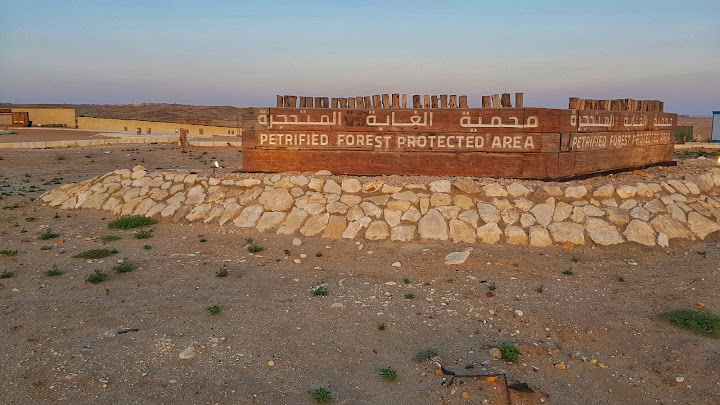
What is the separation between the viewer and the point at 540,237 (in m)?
9.16

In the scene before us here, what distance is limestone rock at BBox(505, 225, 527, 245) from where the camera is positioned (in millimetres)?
9195

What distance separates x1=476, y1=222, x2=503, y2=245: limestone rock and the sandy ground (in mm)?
337

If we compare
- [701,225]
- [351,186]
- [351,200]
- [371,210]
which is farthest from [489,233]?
[701,225]

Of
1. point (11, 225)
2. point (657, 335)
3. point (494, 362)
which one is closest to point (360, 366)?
point (494, 362)

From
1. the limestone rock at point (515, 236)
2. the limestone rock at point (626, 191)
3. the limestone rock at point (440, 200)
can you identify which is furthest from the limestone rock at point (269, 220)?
the limestone rock at point (626, 191)

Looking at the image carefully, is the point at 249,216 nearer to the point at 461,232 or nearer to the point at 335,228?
the point at 335,228

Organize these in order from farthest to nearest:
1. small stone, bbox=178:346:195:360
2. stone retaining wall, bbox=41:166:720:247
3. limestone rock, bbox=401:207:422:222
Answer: limestone rock, bbox=401:207:422:222, stone retaining wall, bbox=41:166:720:247, small stone, bbox=178:346:195:360

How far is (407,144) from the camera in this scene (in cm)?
1138

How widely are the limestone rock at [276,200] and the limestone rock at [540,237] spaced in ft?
15.2

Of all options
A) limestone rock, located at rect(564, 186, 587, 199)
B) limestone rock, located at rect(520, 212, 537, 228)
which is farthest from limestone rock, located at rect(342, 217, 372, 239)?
limestone rock, located at rect(564, 186, 587, 199)

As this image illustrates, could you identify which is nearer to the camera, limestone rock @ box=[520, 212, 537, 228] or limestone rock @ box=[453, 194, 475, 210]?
limestone rock @ box=[520, 212, 537, 228]

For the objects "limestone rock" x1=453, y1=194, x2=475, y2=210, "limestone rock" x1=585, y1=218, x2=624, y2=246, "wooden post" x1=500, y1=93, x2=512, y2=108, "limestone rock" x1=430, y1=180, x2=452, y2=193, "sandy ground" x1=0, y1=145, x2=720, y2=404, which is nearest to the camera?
"sandy ground" x1=0, y1=145, x2=720, y2=404

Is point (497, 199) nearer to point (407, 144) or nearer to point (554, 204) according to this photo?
point (554, 204)

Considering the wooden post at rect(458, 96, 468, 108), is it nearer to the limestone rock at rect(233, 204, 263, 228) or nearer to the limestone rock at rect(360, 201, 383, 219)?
the limestone rock at rect(360, 201, 383, 219)
